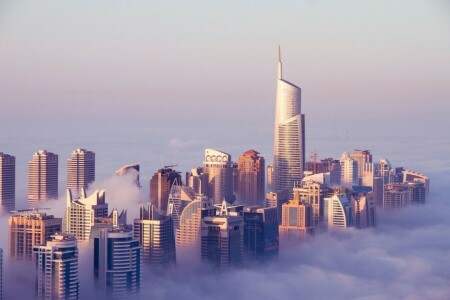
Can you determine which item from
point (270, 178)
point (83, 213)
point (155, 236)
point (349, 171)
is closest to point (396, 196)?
point (349, 171)

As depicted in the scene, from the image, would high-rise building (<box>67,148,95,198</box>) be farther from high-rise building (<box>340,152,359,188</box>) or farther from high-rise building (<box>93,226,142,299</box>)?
high-rise building (<box>340,152,359,188</box>)

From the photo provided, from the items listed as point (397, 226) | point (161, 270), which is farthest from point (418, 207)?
point (161, 270)

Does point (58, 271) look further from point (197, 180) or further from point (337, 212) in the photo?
point (337, 212)

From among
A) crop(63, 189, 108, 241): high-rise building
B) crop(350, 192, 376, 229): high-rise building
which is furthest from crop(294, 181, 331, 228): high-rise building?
crop(63, 189, 108, 241): high-rise building

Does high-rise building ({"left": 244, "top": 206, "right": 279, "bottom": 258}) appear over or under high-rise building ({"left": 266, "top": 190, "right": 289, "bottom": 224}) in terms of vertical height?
under

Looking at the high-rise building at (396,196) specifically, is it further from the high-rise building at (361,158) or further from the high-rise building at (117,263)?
the high-rise building at (117,263)

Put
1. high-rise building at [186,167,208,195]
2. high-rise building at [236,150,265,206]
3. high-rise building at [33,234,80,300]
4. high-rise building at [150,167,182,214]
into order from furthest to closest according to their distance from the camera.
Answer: high-rise building at [236,150,265,206], high-rise building at [186,167,208,195], high-rise building at [150,167,182,214], high-rise building at [33,234,80,300]
